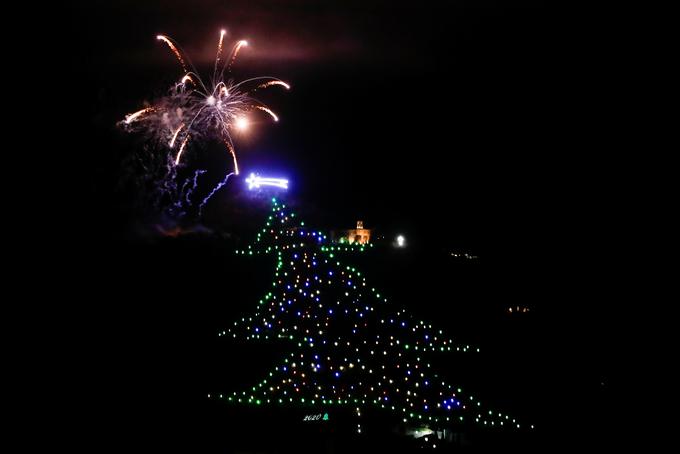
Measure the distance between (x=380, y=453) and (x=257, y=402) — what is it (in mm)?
1325

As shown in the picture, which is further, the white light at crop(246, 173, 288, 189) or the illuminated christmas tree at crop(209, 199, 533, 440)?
the white light at crop(246, 173, 288, 189)

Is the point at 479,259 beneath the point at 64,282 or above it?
above

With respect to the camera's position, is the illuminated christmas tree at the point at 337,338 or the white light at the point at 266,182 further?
the white light at the point at 266,182

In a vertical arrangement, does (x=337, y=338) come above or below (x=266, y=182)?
below

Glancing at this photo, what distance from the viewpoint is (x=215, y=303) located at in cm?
809

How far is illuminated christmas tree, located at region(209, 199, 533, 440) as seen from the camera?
16.4 feet

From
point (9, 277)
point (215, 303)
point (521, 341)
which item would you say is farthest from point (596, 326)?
point (9, 277)

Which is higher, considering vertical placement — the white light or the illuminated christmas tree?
the white light

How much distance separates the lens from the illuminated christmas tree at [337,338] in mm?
4984

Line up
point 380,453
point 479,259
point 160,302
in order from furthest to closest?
1. point 479,259
2. point 160,302
3. point 380,453

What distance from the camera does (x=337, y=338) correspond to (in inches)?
204

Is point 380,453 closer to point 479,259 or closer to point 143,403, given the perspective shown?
point 143,403

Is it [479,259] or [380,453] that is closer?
[380,453]

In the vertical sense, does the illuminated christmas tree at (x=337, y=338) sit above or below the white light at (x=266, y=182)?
below
